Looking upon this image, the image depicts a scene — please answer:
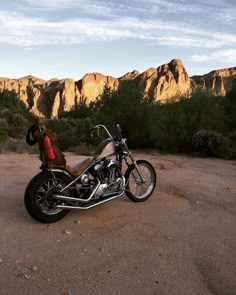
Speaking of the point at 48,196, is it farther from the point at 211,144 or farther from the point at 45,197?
the point at 211,144

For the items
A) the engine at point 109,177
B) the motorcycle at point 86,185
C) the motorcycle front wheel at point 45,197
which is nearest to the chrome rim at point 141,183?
the motorcycle at point 86,185

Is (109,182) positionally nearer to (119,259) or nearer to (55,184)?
(55,184)

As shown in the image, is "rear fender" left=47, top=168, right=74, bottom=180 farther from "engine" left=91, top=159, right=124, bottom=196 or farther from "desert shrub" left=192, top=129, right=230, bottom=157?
"desert shrub" left=192, top=129, right=230, bottom=157

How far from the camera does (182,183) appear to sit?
24.1ft

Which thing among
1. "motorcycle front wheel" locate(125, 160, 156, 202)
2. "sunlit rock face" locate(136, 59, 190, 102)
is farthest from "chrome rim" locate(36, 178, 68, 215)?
"sunlit rock face" locate(136, 59, 190, 102)

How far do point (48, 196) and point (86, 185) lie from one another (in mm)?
625

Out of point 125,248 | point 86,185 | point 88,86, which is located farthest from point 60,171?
point 88,86

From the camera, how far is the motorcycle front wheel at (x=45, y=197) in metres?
4.57

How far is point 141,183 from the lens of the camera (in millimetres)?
5965

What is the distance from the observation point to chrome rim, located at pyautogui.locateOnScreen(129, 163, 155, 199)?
19.5 ft

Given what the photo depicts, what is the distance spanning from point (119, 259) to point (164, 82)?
341ft

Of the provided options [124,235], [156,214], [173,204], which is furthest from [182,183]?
[124,235]

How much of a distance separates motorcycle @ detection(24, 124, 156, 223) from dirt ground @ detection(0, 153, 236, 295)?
0.18 meters

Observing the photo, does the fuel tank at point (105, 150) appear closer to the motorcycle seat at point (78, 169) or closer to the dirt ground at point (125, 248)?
the motorcycle seat at point (78, 169)
